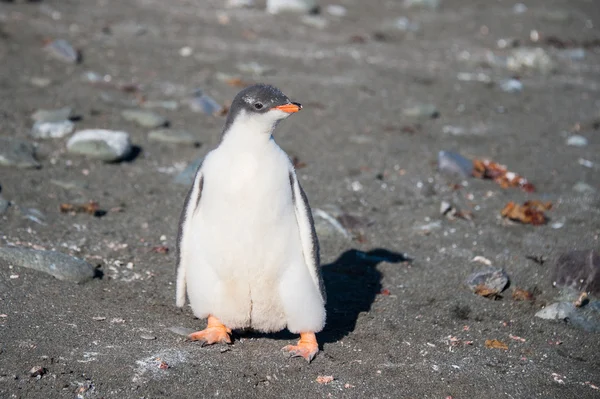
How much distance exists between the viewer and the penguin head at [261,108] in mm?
3934

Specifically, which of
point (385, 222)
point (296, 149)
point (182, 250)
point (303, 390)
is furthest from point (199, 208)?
point (296, 149)

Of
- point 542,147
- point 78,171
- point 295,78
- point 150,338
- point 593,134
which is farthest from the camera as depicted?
point 295,78

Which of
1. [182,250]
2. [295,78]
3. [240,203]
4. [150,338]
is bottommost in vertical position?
[295,78]

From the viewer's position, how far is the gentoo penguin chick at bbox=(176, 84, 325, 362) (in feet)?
13.0

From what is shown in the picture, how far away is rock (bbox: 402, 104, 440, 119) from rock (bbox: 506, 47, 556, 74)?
281cm

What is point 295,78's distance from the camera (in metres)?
10.2

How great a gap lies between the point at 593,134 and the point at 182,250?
6.41 metres

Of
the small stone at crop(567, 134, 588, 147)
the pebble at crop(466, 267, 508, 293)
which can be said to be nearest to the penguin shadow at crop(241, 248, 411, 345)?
the pebble at crop(466, 267, 508, 293)

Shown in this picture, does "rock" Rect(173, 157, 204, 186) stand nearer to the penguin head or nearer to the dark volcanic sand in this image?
the dark volcanic sand

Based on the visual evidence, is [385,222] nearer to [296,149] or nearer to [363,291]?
[363,291]

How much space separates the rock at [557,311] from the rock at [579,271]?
1.14 ft

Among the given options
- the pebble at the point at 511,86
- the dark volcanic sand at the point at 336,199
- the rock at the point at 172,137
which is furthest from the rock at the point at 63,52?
the pebble at the point at 511,86

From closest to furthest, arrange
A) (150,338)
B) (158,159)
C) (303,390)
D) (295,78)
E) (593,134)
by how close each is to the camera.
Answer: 1. (303,390)
2. (150,338)
3. (158,159)
4. (593,134)
5. (295,78)

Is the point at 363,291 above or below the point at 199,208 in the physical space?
below
